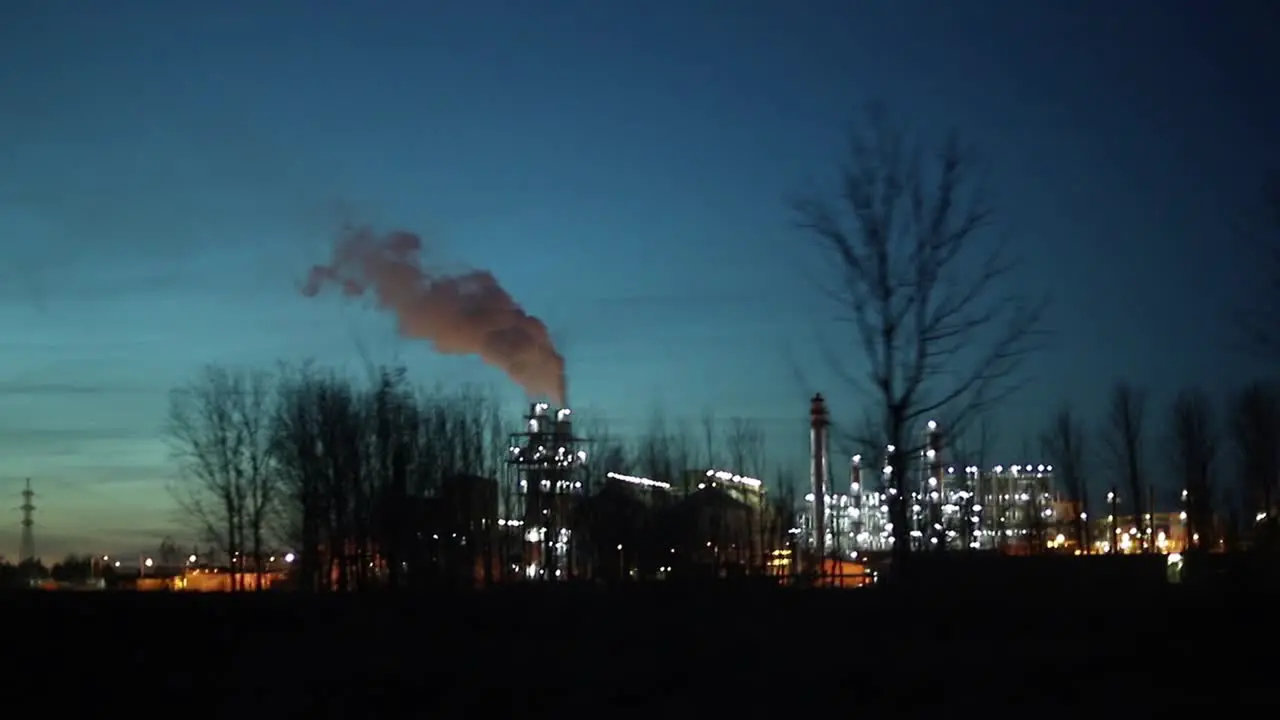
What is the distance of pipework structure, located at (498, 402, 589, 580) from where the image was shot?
53.9 metres

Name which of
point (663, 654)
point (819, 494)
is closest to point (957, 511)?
point (819, 494)

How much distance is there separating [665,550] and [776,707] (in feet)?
127

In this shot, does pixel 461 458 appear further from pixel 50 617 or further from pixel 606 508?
pixel 50 617

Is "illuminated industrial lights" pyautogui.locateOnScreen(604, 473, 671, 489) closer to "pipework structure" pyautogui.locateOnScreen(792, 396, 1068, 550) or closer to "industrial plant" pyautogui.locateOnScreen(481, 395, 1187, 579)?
"industrial plant" pyautogui.locateOnScreen(481, 395, 1187, 579)

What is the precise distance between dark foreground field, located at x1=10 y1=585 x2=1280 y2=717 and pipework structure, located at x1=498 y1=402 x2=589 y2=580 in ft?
101

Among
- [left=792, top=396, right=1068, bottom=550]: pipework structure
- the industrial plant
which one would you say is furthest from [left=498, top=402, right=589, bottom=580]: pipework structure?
[left=792, top=396, right=1068, bottom=550]: pipework structure

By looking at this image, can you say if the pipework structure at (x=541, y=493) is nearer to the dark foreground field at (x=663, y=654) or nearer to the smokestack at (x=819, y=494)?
the smokestack at (x=819, y=494)

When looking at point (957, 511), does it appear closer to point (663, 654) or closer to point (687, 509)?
point (687, 509)

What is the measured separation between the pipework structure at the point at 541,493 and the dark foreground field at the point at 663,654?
30.7m

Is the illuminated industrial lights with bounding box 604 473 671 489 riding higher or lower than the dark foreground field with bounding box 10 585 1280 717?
higher

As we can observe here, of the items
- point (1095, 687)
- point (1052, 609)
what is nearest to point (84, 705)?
point (1095, 687)

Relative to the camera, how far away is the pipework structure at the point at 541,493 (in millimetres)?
53938

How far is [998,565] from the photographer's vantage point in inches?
1053

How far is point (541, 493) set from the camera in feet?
180
